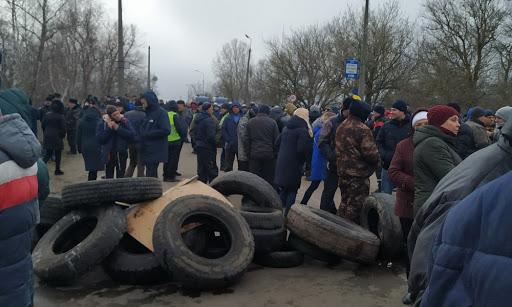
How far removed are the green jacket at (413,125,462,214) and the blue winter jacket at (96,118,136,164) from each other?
5.81 meters

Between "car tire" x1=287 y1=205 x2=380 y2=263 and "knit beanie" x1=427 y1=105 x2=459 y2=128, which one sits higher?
"knit beanie" x1=427 y1=105 x2=459 y2=128

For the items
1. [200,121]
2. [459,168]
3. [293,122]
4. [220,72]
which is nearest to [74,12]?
[200,121]

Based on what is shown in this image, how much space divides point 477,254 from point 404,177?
4.10m

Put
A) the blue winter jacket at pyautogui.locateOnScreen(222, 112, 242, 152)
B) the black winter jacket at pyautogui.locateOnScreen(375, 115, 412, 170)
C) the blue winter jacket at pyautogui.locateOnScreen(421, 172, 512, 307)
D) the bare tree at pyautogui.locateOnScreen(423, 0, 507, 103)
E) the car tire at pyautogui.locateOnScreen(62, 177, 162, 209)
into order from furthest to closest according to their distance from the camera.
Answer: the bare tree at pyautogui.locateOnScreen(423, 0, 507, 103)
the blue winter jacket at pyautogui.locateOnScreen(222, 112, 242, 152)
the black winter jacket at pyautogui.locateOnScreen(375, 115, 412, 170)
the car tire at pyautogui.locateOnScreen(62, 177, 162, 209)
the blue winter jacket at pyautogui.locateOnScreen(421, 172, 512, 307)

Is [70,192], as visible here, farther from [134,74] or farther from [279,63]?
[134,74]

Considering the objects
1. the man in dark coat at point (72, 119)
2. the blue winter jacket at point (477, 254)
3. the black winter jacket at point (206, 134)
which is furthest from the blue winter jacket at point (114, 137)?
the blue winter jacket at point (477, 254)

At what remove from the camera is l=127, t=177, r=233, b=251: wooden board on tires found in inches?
219

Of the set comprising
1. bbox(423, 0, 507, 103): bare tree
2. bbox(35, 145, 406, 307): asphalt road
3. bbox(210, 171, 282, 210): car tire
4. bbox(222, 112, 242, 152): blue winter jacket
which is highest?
bbox(423, 0, 507, 103): bare tree

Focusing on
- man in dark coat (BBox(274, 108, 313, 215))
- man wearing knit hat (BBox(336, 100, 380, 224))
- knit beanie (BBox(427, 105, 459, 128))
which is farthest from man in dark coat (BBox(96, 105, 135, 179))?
knit beanie (BBox(427, 105, 459, 128))

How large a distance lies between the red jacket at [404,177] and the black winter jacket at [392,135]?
2462 mm

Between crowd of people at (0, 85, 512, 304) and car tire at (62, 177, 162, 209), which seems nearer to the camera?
crowd of people at (0, 85, 512, 304)

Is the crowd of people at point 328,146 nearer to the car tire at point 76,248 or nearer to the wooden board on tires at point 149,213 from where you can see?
the car tire at point 76,248

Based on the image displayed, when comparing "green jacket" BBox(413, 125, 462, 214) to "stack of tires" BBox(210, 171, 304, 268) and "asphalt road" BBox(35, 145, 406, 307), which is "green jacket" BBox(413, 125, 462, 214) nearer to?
"asphalt road" BBox(35, 145, 406, 307)

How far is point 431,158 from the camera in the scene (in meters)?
4.47
